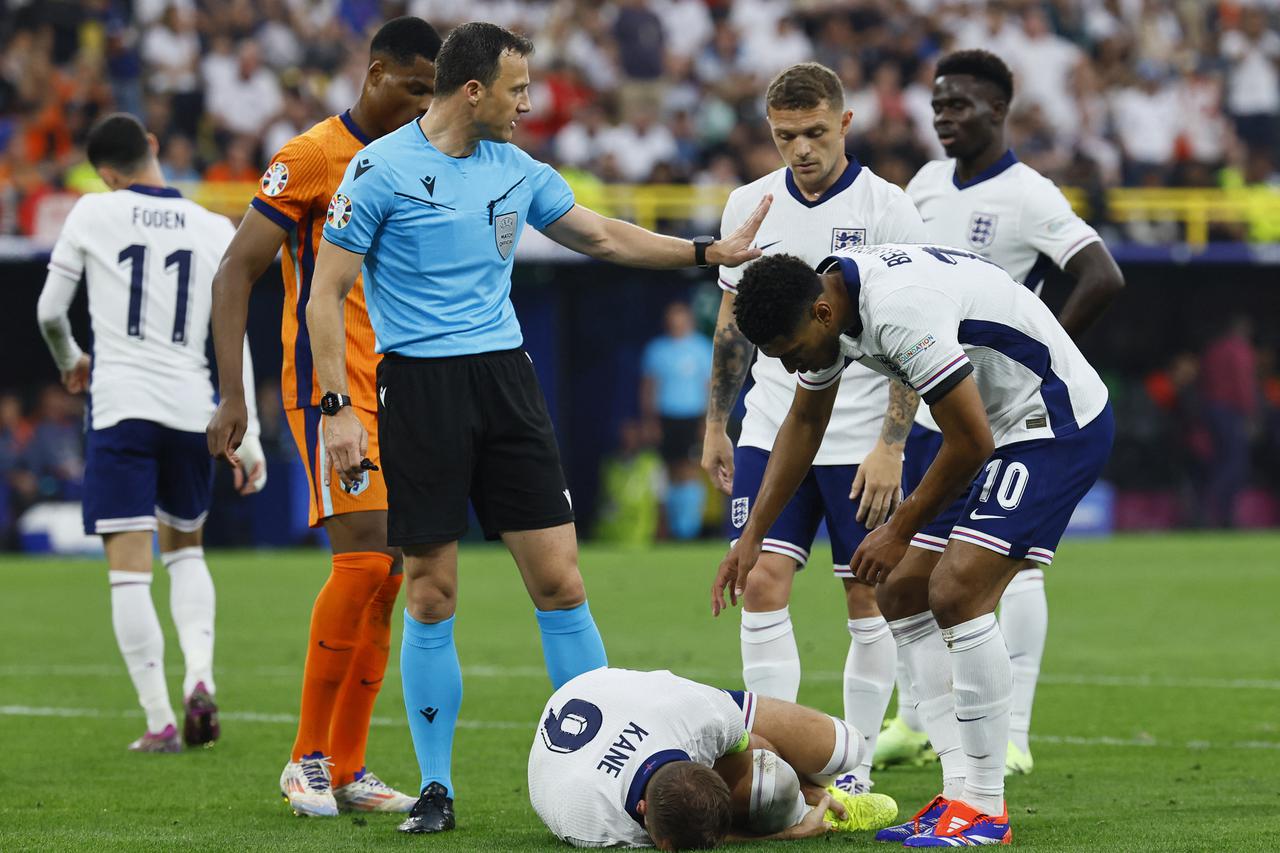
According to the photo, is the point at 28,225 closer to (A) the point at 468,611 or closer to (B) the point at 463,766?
(A) the point at 468,611

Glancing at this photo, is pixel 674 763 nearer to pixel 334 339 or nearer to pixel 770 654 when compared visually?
pixel 770 654

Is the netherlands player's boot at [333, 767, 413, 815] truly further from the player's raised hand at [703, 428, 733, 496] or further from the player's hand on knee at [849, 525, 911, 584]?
the player's hand on knee at [849, 525, 911, 584]

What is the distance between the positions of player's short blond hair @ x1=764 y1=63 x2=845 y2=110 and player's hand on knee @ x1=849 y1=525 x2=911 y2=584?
1739mm

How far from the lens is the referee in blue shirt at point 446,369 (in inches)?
223

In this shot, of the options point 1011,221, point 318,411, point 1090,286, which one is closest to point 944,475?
point 318,411

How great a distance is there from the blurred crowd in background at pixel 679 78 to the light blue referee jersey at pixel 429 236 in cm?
1293

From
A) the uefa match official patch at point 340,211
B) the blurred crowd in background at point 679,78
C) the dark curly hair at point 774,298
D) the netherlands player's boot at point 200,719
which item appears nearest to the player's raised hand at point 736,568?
the dark curly hair at point 774,298

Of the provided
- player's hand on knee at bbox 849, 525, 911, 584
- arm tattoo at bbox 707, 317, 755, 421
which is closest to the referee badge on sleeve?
arm tattoo at bbox 707, 317, 755, 421

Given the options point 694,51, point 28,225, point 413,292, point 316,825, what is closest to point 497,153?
point 413,292

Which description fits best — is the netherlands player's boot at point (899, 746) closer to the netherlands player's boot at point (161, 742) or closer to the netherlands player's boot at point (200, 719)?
the netherlands player's boot at point (200, 719)

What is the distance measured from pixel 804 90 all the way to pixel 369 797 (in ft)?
9.50

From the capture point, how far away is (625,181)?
21.0 metres

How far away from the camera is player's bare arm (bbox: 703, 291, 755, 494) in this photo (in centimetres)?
675

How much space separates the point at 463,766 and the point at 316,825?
51.5 inches
